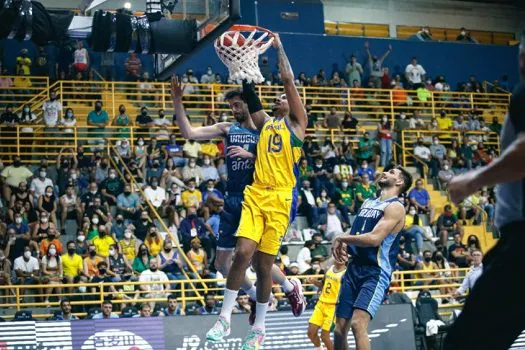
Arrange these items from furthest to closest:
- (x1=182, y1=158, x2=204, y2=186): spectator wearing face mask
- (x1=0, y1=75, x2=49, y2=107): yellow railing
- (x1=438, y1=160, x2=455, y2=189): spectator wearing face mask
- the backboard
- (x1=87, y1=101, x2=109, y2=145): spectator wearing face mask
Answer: (x1=438, y1=160, x2=455, y2=189): spectator wearing face mask < (x1=0, y1=75, x2=49, y2=107): yellow railing < (x1=87, y1=101, x2=109, y2=145): spectator wearing face mask < (x1=182, y1=158, x2=204, y2=186): spectator wearing face mask < the backboard

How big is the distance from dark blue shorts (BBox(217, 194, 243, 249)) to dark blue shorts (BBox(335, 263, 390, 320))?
4.73 feet

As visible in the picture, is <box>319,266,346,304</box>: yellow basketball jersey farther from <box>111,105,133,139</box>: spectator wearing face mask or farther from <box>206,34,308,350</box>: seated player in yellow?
<box>111,105,133,139</box>: spectator wearing face mask

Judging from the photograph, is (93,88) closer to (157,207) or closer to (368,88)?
(157,207)

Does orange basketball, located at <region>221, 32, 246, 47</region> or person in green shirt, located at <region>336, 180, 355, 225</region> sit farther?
person in green shirt, located at <region>336, 180, 355, 225</region>

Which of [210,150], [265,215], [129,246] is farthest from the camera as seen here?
[210,150]

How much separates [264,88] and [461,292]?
1502cm

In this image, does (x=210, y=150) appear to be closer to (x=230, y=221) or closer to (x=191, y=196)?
(x=191, y=196)

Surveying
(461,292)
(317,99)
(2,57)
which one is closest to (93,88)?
(2,57)

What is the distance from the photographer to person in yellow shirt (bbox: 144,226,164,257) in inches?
809

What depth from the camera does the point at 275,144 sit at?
9969mm

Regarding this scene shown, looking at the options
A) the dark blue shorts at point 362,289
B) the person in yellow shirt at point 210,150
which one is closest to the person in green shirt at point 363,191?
the person in yellow shirt at point 210,150

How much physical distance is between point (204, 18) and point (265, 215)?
9.19ft

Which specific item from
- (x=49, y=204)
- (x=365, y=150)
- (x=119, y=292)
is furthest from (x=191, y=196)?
(x=365, y=150)

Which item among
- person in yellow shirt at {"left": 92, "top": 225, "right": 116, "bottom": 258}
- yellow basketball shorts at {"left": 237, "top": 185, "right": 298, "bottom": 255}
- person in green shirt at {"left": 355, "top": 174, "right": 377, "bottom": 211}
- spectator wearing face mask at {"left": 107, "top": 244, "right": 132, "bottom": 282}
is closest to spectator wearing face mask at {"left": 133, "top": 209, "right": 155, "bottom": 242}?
person in yellow shirt at {"left": 92, "top": 225, "right": 116, "bottom": 258}
